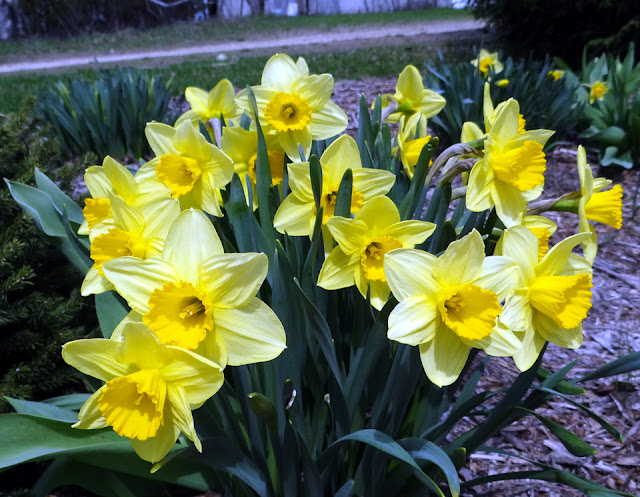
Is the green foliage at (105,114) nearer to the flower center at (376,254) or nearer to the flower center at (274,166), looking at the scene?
the flower center at (274,166)

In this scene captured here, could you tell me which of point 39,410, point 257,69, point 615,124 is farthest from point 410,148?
point 257,69

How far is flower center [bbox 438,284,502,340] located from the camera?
0.90 metres

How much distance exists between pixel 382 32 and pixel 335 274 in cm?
1332

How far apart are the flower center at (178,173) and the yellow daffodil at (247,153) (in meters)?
0.15

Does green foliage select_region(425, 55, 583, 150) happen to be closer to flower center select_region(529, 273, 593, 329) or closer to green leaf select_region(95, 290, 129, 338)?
flower center select_region(529, 273, 593, 329)

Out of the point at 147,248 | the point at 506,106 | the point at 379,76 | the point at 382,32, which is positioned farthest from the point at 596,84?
the point at 382,32

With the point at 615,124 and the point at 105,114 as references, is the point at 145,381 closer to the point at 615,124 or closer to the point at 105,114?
the point at 105,114

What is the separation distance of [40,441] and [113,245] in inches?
19.0

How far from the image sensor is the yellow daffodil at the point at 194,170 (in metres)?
1.17

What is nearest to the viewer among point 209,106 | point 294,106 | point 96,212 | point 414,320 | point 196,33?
point 414,320

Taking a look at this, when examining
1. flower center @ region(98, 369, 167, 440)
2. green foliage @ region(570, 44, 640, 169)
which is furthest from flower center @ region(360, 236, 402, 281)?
green foliage @ region(570, 44, 640, 169)

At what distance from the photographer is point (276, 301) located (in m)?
1.13

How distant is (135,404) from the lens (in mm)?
862

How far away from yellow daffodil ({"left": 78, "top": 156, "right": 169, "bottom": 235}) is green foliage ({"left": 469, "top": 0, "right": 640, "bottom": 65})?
6672 millimetres
